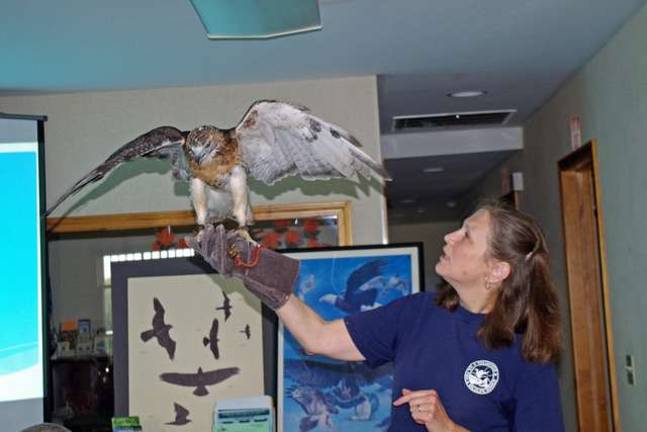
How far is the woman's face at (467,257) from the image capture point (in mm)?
1820

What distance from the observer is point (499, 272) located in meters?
1.83

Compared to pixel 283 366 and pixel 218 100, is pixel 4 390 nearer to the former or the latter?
pixel 283 366

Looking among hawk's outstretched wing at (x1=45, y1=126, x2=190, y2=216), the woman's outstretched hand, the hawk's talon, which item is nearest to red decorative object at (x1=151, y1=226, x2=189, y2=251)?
hawk's outstretched wing at (x1=45, y1=126, x2=190, y2=216)

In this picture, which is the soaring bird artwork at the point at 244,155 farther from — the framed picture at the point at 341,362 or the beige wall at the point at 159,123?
the beige wall at the point at 159,123

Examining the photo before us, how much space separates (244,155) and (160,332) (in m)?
1.40

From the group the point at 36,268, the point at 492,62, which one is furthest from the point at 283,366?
the point at 492,62

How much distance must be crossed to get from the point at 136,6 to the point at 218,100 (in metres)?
1.34

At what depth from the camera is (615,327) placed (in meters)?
3.85

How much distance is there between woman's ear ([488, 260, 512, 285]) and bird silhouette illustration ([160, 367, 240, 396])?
1.56 meters

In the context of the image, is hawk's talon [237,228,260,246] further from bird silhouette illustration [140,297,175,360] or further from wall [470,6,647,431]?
wall [470,6,647,431]

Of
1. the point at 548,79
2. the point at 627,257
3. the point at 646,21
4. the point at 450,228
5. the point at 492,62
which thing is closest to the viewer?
the point at 646,21

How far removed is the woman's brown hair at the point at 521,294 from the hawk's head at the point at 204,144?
589 millimetres

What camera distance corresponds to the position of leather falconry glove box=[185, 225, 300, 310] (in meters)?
1.70

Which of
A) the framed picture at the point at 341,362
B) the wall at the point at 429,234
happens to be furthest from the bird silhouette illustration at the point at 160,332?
the wall at the point at 429,234
